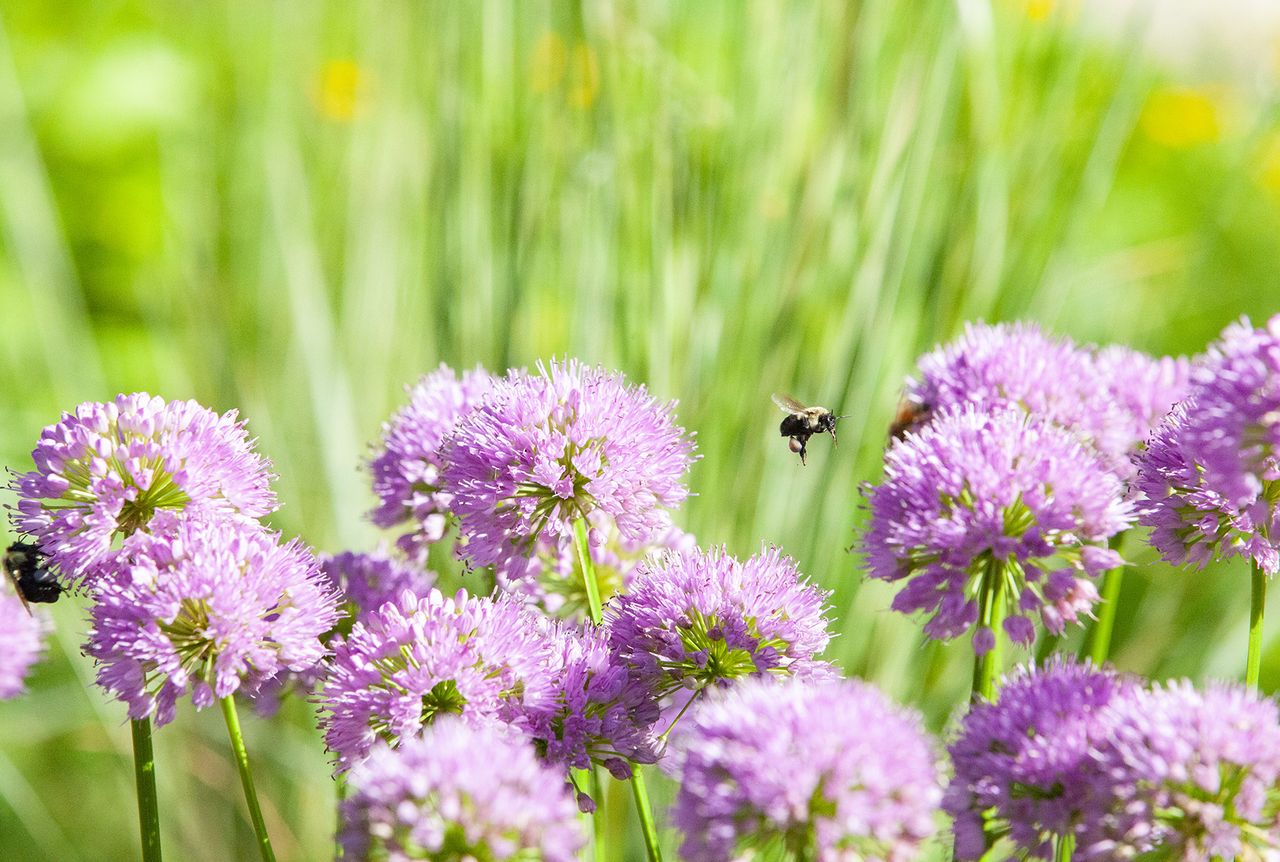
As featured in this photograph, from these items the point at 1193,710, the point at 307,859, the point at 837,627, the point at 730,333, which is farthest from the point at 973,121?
the point at 307,859

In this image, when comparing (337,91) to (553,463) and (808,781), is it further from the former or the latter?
(808,781)

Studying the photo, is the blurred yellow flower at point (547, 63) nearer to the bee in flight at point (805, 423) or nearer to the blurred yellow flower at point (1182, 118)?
the bee in flight at point (805, 423)

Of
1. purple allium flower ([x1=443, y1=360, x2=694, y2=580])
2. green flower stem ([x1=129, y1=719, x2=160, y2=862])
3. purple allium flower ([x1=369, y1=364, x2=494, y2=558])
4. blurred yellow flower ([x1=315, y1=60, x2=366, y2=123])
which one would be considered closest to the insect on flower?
purple allium flower ([x1=443, y1=360, x2=694, y2=580])

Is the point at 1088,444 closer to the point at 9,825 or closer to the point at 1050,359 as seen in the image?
the point at 1050,359

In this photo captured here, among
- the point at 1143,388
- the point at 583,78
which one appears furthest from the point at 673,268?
the point at 1143,388

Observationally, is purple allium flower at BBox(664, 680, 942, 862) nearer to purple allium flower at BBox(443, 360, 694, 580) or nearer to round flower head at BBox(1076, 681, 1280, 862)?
round flower head at BBox(1076, 681, 1280, 862)

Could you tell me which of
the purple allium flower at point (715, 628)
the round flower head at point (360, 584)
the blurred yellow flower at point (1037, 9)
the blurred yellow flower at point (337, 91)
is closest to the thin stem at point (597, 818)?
the purple allium flower at point (715, 628)
